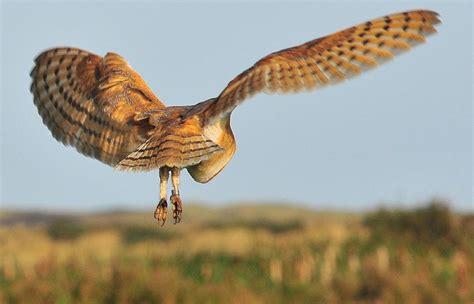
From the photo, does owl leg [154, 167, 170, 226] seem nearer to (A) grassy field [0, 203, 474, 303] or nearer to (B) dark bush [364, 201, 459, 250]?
(A) grassy field [0, 203, 474, 303]

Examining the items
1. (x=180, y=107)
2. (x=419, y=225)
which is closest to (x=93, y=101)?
(x=180, y=107)

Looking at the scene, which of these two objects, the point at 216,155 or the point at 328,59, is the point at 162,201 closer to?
the point at 216,155

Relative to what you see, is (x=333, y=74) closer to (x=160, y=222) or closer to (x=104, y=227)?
(x=160, y=222)

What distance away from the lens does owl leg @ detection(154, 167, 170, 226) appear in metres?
1.92

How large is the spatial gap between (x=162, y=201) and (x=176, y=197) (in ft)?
0.11

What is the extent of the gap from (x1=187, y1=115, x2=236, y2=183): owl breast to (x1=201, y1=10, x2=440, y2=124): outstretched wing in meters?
0.03

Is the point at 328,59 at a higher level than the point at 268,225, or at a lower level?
higher

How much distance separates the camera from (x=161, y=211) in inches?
77.0

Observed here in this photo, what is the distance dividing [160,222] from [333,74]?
1.83 ft

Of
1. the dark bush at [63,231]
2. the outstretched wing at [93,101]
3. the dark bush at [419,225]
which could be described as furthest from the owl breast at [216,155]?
the dark bush at [63,231]

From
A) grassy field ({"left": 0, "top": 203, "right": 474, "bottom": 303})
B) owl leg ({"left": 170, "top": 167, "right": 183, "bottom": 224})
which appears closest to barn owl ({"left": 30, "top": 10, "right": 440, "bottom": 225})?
owl leg ({"left": 170, "top": 167, "right": 183, "bottom": 224})

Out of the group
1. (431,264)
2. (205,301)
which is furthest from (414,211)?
(205,301)

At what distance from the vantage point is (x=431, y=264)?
71.6 feet

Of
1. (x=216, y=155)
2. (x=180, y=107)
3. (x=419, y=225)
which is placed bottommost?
(x=419, y=225)
